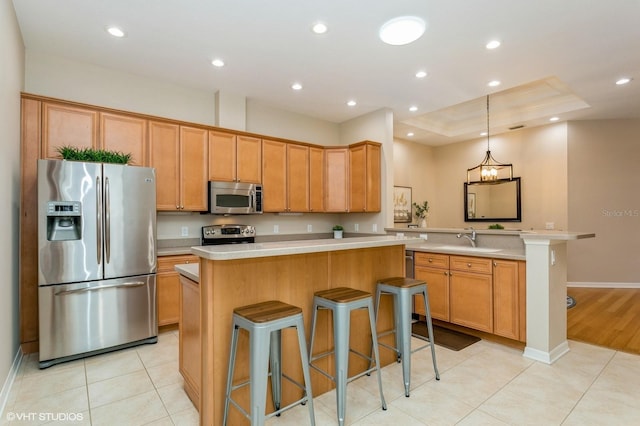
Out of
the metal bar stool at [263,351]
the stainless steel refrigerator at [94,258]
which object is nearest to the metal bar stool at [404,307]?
the metal bar stool at [263,351]

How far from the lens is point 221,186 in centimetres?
404

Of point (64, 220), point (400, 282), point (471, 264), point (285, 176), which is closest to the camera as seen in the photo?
point (400, 282)

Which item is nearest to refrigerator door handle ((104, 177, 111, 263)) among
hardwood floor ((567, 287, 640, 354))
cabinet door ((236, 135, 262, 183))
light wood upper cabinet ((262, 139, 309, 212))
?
cabinet door ((236, 135, 262, 183))

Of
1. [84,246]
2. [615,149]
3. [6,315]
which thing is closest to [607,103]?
[615,149]

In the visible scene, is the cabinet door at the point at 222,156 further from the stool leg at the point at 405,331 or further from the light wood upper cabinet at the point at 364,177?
the stool leg at the point at 405,331

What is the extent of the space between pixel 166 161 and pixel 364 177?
8.94ft

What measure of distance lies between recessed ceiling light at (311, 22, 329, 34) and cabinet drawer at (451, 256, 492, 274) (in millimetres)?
2598

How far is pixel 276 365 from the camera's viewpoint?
6.58 feet

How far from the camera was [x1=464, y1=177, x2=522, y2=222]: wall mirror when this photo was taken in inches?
248

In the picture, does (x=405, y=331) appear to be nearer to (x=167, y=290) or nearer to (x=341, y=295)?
(x=341, y=295)

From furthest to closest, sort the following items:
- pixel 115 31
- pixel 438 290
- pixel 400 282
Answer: pixel 438 290
pixel 115 31
pixel 400 282

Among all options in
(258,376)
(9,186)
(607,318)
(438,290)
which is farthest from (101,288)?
(607,318)

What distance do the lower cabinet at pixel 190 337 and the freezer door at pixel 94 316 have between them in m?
1.06

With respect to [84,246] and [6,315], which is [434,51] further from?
[6,315]
